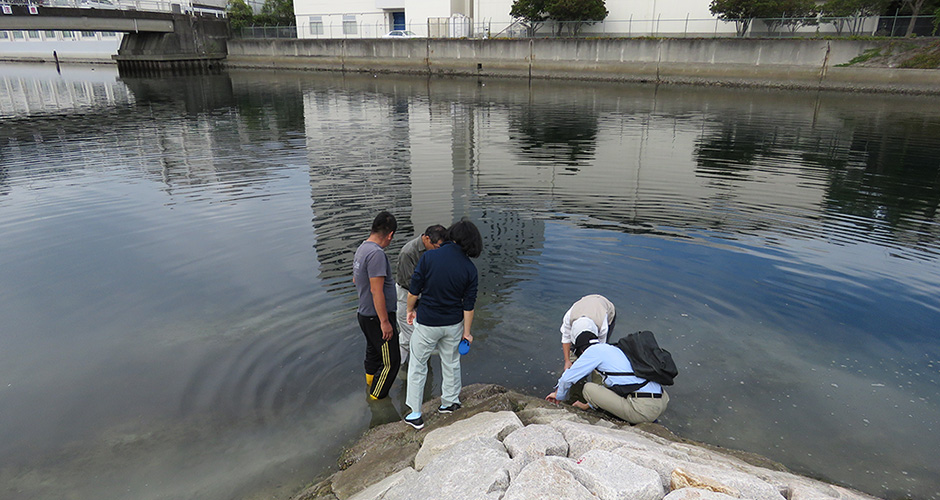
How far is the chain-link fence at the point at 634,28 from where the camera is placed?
4194 cm

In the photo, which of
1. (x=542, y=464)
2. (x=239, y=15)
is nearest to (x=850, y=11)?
Answer: (x=542, y=464)

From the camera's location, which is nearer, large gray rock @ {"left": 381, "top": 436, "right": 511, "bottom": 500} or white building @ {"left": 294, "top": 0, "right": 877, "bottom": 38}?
large gray rock @ {"left": 381, "top": 436, "right": 511, "bottom": 500}

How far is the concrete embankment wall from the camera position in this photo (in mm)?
38062

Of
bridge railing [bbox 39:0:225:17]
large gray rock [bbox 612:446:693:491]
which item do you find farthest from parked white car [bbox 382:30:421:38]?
large gray rock [bbox 612:446:693:491]

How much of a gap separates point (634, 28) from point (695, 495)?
180ft

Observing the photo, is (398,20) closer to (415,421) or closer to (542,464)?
(415,421)

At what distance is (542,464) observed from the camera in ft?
12.2

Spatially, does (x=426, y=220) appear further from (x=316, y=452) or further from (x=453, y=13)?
(x=453, y=13)

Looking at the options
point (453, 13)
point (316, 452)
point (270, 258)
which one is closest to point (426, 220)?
point (270, 258)

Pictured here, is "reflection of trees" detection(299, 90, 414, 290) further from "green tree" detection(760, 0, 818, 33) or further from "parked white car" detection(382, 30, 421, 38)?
"green tree" detection(760, 0, 818, 33)

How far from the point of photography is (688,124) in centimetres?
2516

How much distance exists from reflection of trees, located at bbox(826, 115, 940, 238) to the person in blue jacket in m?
11.4

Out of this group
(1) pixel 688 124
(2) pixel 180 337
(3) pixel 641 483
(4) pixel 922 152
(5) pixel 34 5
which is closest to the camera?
(3) pixel 641 483

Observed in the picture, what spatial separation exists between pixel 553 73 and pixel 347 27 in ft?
96.2
